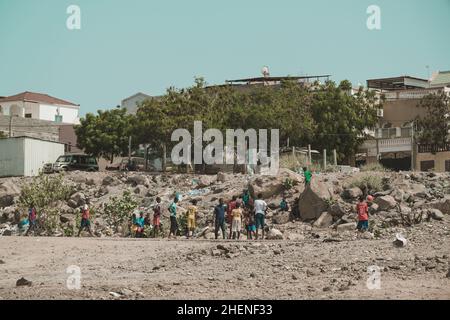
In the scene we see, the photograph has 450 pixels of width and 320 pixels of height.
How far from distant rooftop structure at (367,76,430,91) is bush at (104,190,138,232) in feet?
114

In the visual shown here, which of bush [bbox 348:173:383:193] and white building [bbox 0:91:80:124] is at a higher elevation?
white building [bbox 0:91:80:124]

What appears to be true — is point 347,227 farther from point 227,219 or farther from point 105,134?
point 105,134

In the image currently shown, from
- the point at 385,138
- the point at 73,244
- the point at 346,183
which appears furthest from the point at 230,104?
the point at 73,244

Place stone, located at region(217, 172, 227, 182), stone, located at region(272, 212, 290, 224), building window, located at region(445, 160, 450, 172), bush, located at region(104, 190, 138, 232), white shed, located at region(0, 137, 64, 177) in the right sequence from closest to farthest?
stone, located at region(272, 212, 290, 224) < bush, located at region(104, 190, 138, 232) < stone, located at region(217, 172, 227, 182) < white shed, located at region(0, 137, 64, 177) < building window, located at region(445, 160, 450, 172)

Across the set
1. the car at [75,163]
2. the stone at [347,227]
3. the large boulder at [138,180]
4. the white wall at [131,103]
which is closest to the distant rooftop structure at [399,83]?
the white wall at [131,103]

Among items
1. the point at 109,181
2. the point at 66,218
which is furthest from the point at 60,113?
the point at 66,218

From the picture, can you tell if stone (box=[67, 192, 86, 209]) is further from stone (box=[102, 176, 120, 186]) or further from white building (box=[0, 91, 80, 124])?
white building (box=[0, 91, 80, 124])

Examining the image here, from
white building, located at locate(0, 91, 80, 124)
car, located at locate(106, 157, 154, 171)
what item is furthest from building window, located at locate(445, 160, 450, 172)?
white building, located at locate(0, 91, 80, 124)

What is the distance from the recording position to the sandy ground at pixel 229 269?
19.6 metres

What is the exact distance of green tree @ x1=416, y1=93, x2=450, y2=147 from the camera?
2213 inches

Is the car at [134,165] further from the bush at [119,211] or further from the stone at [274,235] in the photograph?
the stone at [274,235]

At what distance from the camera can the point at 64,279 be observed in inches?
860

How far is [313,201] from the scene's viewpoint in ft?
112

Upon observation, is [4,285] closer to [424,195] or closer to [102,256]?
[102,256]
